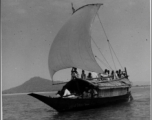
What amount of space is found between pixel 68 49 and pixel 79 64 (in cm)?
90

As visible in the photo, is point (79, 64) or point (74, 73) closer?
point (74, 73)

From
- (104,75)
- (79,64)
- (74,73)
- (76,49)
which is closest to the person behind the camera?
(74,73)

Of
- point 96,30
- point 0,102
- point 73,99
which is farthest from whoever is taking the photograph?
point 73,99

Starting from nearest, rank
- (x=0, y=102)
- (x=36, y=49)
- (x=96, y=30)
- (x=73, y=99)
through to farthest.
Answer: (x=0, y=102) → (x=36, y=49) → (x=96, y=30) → (x=73, y=99)

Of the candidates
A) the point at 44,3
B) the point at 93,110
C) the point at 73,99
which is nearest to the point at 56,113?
the point at 73,99

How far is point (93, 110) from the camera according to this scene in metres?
11.8

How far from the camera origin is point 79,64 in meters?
12.1

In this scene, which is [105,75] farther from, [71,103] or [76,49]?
[71,103]

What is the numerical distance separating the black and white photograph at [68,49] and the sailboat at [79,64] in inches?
1.8

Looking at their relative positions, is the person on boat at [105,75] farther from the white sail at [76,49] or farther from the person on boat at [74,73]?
the person on boat at [74,73]

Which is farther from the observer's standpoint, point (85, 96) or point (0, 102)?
point (85, 96)

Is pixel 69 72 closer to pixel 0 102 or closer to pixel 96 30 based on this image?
pixel 96 30

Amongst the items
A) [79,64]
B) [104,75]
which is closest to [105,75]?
[104,75]

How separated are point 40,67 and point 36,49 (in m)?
0.92
